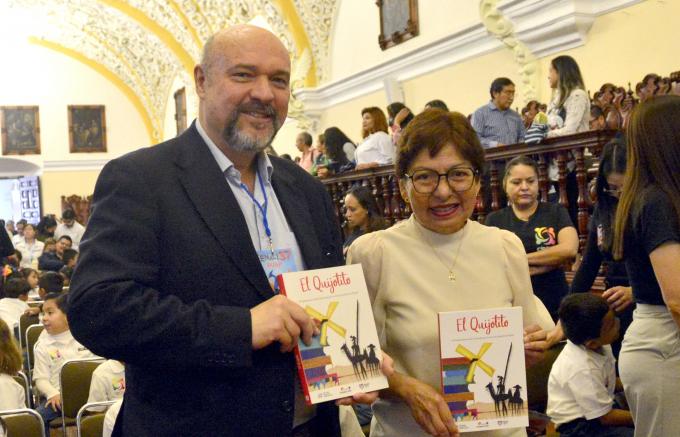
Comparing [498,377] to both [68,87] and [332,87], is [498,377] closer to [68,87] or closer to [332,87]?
[332,87]

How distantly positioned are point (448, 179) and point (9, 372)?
352 cm

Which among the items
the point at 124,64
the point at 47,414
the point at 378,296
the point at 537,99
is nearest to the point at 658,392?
the point at 378,296

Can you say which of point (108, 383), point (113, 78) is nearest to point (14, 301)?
point (108, 383)

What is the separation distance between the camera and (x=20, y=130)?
80.7 feet

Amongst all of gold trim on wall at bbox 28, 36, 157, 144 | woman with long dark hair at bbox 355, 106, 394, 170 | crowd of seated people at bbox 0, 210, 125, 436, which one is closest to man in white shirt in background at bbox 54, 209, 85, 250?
crowd of seated people at bbox 0, 210, 125, 436

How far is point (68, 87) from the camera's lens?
24.9 m

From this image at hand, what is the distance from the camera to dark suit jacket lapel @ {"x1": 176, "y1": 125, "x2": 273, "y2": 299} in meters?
1.88

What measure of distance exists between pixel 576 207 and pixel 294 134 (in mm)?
10460

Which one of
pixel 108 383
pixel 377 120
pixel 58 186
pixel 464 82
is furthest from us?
pixel 58 186

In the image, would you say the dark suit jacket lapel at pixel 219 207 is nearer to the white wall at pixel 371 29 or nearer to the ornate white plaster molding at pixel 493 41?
the ornate white plaster molding at pixel 493 41

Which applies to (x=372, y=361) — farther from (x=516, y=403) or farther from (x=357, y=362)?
(x=516, y=403)

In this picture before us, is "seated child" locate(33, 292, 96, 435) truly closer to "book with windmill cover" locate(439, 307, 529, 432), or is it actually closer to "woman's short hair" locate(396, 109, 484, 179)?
"woman's short hair" locate(396, 109, 484, 179)

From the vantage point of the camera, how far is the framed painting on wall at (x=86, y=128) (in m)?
25.0

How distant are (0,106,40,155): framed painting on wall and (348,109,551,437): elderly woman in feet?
81.0
